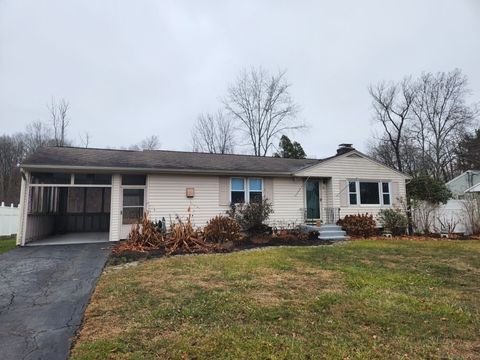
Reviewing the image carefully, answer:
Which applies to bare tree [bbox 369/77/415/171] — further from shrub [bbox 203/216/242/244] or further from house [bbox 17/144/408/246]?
shrub [bbox 203/216/242/244]

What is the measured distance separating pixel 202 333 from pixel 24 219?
32.2ft

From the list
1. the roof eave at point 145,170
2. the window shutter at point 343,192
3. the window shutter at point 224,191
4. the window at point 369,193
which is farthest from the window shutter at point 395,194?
the window shutter at point 224,191

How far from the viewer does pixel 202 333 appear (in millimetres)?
3412

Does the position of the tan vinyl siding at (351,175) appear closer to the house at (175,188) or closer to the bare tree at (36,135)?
the house at (175,188)

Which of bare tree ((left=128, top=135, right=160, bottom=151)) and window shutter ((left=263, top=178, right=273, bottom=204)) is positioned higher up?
bare tree ((left=128, top=135, right=160, bottom=151))

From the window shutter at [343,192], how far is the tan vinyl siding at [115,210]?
372 inches

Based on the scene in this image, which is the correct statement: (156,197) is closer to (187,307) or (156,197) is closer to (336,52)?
(187,307)

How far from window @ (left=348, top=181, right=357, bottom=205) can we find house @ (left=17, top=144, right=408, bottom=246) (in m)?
0.05

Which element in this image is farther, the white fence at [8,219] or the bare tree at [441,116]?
the bare tree at [441,116]

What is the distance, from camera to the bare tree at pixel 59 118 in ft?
90.8

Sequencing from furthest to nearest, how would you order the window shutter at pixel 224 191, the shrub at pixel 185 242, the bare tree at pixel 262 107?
the bare tree at pixel 262 107 → the window shutter at pixel 224 191 → the shrub at pixel 185 242

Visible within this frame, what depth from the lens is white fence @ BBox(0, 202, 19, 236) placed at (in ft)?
46.9

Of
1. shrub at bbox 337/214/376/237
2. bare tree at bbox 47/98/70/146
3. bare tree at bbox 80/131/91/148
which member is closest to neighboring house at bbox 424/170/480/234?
shrub at bbox 337/214/376/237

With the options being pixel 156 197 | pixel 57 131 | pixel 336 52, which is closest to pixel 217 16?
pixel 336 52
